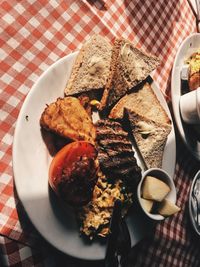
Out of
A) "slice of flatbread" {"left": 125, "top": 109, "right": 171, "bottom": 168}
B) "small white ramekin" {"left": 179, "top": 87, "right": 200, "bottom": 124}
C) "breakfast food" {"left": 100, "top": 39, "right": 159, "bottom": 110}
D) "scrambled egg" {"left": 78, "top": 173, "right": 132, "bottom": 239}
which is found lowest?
"small white ramekin" {"left": 179, "top": 87, "right": 200, "bottom": 124}

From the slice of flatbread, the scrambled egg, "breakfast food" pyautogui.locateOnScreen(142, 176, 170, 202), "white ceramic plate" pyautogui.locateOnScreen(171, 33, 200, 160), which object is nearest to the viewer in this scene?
the scrambled egg

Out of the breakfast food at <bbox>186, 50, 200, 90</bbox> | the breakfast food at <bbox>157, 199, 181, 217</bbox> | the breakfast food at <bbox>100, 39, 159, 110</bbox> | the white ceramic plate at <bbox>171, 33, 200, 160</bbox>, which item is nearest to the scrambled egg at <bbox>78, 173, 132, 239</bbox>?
the breakfast food at <bbox>157, 199, 181, 217</bbox>

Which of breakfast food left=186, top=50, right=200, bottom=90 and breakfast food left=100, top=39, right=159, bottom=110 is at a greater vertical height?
breakfast food left=100, top=39, right=159, bottom=110

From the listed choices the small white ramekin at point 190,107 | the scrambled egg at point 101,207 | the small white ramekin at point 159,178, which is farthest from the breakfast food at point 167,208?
the small white ramekin at point 190,107

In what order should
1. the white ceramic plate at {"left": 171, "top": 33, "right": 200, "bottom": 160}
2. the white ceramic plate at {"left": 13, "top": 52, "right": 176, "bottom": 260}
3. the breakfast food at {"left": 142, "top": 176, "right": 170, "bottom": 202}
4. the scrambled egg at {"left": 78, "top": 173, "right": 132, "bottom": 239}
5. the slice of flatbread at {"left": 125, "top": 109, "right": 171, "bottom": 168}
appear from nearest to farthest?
the white ceramic plate at {"left": 13, "top": 52, "right": 176, "bottom": 260}, the scrambled egg at {"left": 78, "top": 173, "right": 132, "bottom": 239}, the breakfast food at {"left": 142, "top": 176, "right": 170, "bottom": 202}, the slice of flatbread at {"left": 125, "top": 109, "right": 171, "bottom": 168}, the white ceramic plate at {"left": 171, "top": 33, "right": 200, "bottom": 160}

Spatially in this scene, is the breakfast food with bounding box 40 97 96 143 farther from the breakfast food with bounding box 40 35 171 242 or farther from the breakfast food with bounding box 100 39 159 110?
the breakfast food with bounding box 100 39 159 110

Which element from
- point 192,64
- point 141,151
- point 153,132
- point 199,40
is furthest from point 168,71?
point 141,151

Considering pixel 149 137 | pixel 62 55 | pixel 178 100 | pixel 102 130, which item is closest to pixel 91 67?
pixel 62 55
